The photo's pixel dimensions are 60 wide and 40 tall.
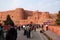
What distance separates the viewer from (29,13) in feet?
585

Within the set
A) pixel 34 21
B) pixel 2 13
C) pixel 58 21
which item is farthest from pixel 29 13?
pixel 58 21

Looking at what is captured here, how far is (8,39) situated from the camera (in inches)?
480

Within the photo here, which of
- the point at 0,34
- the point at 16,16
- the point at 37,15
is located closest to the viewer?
the point at 0,34

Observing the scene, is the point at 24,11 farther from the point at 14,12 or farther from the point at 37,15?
the point at 37,15

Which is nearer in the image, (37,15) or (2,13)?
(37,15)

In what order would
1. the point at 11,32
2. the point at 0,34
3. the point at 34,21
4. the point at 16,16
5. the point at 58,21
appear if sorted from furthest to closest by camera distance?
the point at 16,16 < the point at 34,21 < the point at 58,21 < the point at 0,34 < the point at 11,32

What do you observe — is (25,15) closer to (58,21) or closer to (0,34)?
(58,21)

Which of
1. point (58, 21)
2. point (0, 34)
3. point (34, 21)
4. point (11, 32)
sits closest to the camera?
point (11, 32)

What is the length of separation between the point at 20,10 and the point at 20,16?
4.10m

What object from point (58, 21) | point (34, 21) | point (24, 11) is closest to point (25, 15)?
point (24, 11)

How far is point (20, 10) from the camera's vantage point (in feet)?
543

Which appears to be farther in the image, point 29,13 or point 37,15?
point 29,13

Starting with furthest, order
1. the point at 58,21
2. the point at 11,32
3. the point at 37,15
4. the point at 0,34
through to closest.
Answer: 1. the point at 37,15
2. the point at 58,21
3. the point at 0,34
4. the point at 11,32

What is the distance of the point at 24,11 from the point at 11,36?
527 feet
